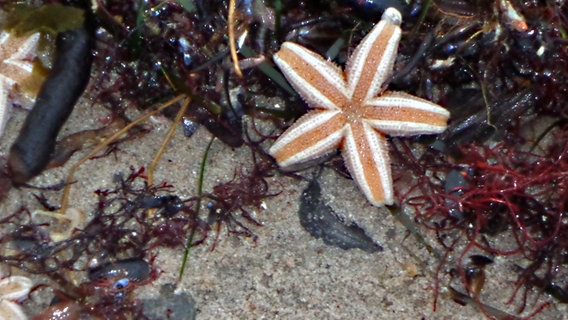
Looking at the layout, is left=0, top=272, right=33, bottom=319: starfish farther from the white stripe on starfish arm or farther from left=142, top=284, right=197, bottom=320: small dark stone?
the white stripe on starfish arm

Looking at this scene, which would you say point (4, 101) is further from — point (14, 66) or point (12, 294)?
point (12, 294)

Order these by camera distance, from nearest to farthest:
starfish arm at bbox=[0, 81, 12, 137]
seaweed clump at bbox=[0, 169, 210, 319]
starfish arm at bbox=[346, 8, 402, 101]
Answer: starfish arm at bbox=[346, 8, 402, 101] < starfish arm at bbox=[0, 81, 12, 137] < seaweed clump at bbox=[0, 169, 210, 319]

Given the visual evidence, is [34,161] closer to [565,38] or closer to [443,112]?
[443,112]

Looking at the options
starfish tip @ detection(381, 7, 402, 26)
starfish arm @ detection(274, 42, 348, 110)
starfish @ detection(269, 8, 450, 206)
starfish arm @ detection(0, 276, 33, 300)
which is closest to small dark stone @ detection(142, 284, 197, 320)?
starfish arm @ detection(0, 276, 33, 300)

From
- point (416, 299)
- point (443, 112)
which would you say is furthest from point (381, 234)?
point (443, 112)

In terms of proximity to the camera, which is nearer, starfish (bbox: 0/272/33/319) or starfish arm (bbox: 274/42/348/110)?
starfish arm (bbox: 274/42/348/110)

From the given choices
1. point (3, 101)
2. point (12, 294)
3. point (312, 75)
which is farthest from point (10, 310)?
point (312, 75)

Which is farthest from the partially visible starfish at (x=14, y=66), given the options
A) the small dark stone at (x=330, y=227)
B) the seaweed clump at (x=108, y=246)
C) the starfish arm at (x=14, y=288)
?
the small dark stone at (x=330, y=227)
